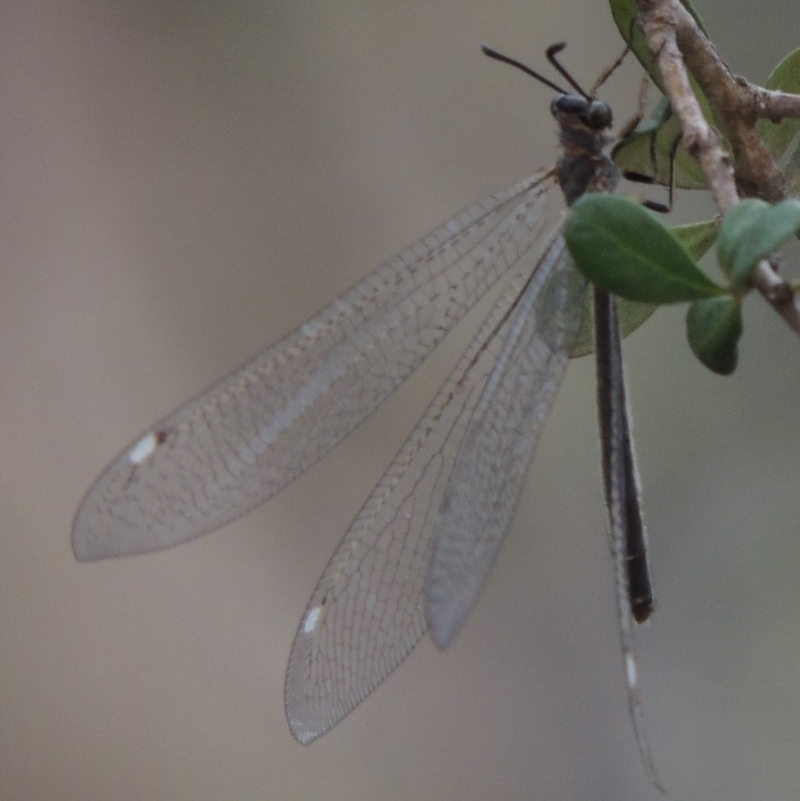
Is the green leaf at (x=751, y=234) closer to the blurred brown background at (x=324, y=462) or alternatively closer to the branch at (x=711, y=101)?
the branch at (x=711, y=101)

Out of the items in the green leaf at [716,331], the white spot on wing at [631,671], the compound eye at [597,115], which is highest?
the compound eye at [597,115]

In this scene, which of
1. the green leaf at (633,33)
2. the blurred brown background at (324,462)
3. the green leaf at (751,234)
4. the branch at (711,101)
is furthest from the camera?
the blurred brown background at (324,462)

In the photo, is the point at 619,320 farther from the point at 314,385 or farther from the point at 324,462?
the point at 324,462

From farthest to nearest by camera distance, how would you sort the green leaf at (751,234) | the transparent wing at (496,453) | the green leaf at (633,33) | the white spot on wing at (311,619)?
the white spot on wing at (311,619)
the transparent wing at (496,453)
the green leaf at (633,33)
the green leaf at (751,234)

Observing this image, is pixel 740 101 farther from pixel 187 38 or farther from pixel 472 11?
pixel 187 38

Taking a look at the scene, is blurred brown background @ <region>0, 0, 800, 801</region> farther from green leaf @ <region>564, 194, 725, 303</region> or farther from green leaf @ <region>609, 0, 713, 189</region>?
green leaf @ <region>564, 194, 725, 303</region>

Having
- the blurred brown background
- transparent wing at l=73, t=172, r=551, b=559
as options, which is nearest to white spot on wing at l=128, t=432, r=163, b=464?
transparent wing at l=73, t=172, r=551, b=559

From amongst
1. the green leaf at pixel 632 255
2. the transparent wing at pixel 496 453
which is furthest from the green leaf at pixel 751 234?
the transparent wing at pixel 496 453
